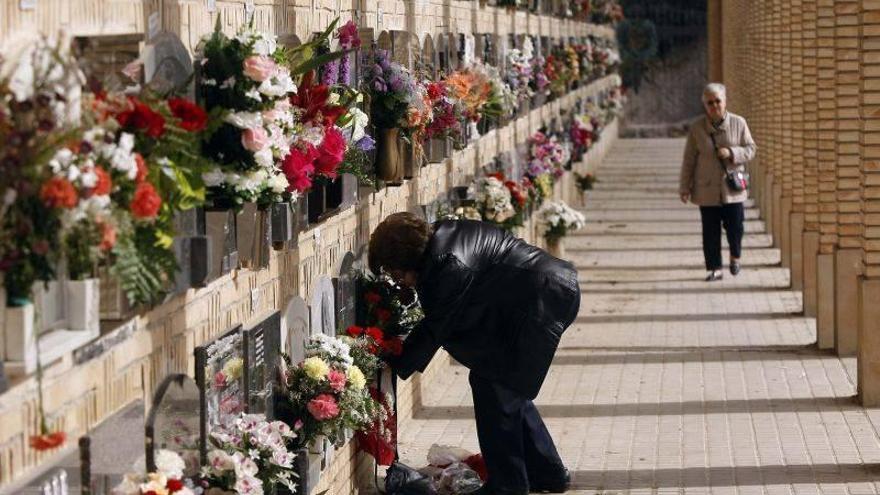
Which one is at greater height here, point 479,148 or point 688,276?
point 479,148

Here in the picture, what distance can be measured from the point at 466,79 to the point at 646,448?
10.3 ft

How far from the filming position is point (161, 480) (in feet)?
16.9

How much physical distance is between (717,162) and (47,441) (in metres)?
12.9

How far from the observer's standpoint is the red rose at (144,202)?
4.60 m

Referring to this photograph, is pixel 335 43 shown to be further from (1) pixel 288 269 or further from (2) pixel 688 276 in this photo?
(2) pixel 688 276

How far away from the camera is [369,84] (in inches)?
372

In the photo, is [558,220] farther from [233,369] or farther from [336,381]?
[233,369]

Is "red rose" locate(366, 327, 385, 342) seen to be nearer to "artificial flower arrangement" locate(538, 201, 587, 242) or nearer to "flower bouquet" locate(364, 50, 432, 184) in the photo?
"flower bouquet" locate(364, 50, 432, 184)

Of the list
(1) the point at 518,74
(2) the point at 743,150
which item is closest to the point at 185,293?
(1) the point at 518,74

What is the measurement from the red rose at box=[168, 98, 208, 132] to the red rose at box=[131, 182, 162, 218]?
1.72ft

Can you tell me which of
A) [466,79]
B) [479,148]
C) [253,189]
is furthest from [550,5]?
[253,189]

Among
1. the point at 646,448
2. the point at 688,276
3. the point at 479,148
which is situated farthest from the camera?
the point at 688,276

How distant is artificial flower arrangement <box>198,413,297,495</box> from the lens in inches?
235

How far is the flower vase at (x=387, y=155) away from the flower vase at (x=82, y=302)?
493 cm
